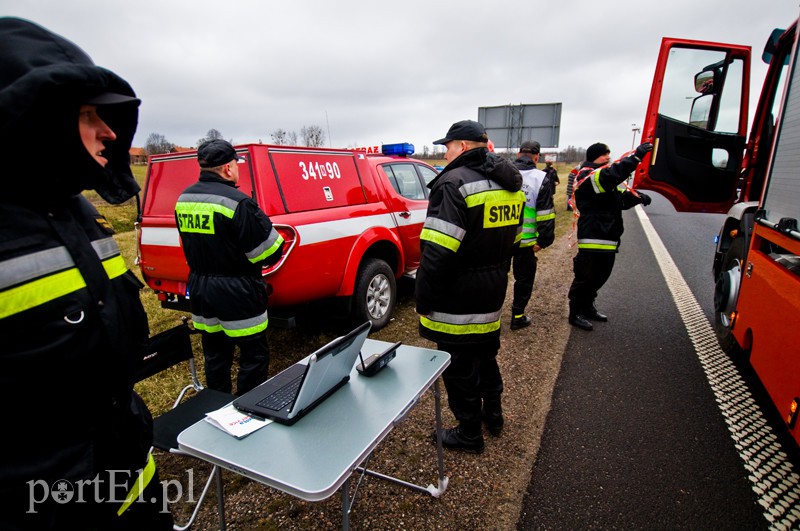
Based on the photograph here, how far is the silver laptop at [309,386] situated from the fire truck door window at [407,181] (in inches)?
142

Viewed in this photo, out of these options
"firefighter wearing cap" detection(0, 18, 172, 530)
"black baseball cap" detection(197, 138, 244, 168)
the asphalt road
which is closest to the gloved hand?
the asphalt road

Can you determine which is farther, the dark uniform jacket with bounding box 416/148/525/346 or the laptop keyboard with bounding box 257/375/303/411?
the dark uniform jacket with bounding box 416/148/525/346

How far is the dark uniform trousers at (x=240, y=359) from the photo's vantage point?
279 centimetres

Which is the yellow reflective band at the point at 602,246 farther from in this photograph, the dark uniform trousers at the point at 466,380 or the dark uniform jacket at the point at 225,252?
the dark uniform jacket at the point at 225,252

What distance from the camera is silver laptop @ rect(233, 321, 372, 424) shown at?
59.2 inches

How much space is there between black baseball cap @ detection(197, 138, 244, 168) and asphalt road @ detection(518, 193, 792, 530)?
2.85 m

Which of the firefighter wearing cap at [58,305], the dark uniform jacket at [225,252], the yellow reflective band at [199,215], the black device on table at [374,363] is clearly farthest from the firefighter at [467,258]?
the firefighter wearing cap at [58,305]

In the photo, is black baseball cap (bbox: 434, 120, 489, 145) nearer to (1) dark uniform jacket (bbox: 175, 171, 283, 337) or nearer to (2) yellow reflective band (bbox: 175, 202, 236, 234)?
(1) dark uniform jacket (bbox: 175, 171, 283, 337)

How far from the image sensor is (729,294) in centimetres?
335

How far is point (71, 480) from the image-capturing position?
3.38 ft

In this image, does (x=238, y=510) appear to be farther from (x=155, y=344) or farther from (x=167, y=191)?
(x=167, y=191)

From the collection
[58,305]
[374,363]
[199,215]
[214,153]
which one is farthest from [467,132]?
[58,305]

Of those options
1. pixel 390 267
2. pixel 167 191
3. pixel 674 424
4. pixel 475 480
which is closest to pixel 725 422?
pixel 674 424

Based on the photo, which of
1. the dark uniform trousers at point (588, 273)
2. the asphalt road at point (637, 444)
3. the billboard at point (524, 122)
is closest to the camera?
the asphalt road at point (637, 444)
